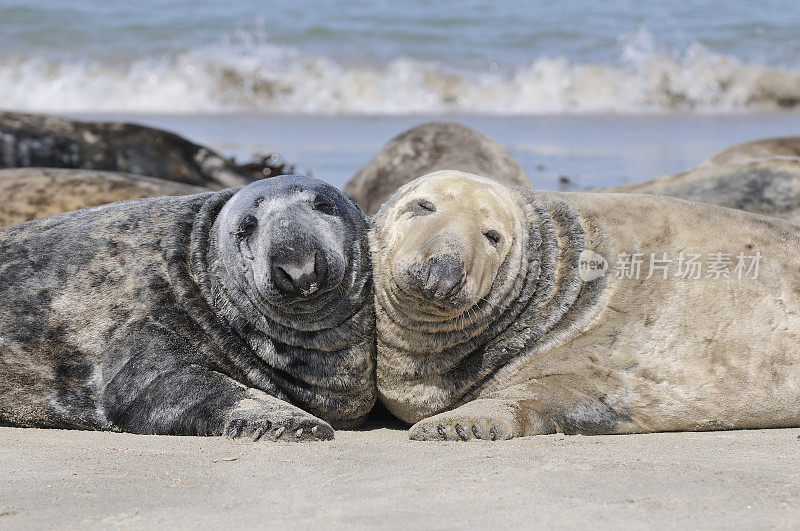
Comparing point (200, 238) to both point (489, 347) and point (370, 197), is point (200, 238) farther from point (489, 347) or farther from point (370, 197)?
point (370, 197)

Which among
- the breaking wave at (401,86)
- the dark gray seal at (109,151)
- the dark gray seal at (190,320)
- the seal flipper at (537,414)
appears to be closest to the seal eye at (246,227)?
the dark gray seal at (190,320)

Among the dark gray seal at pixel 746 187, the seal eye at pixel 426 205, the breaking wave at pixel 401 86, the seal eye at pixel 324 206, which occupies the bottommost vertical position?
the breaking wave at pixel 401 86

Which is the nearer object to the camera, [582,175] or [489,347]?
[489,347]

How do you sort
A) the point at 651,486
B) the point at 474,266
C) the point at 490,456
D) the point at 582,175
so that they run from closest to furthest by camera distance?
1. the point at 651,486
2. the point at 490,456
3. the point at 474,266
4. the point at 582,175

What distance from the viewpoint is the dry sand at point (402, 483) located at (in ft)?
9.81

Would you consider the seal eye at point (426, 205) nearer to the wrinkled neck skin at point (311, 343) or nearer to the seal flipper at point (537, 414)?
the wrinkled neck skin at point (311, 343)

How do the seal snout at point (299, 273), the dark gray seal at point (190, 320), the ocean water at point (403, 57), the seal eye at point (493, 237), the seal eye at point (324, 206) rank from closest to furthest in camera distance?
1. the seal snout at point (299, 273)
2. the dark gray seal at point (190, 320)
3. the seal eye at point (493, 237)
4. the seal eye at point (324, 206)
5. the ocean water at point (403, 57)

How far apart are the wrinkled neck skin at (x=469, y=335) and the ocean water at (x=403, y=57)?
14.0 m

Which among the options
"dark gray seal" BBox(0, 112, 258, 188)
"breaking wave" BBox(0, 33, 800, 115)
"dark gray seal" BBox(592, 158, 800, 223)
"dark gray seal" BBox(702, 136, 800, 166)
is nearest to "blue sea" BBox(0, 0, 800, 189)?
"breaking wave" BBox(0, 33, 800, 115)

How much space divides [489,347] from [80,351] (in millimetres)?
1712

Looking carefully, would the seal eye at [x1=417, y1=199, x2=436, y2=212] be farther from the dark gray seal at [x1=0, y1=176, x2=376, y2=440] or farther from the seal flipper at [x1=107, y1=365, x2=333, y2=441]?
the seal flipper at [x1=107, y1=365, x2=333, y2=441]

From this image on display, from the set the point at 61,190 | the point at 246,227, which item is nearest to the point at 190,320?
the point at 246,227

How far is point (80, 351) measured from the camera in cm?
473

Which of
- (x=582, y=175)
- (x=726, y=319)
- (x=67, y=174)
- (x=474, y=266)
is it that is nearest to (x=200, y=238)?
(x=474, y=266)
